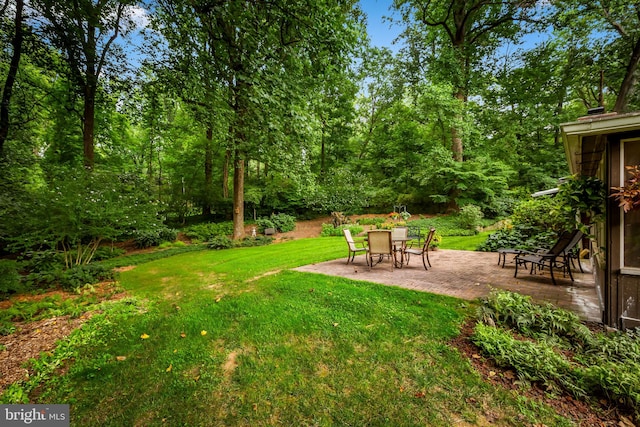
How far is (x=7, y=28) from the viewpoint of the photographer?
214 inches

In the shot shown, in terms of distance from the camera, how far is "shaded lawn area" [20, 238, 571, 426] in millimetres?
2086

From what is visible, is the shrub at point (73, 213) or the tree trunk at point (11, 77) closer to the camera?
the tree trunk at point (11, 77)

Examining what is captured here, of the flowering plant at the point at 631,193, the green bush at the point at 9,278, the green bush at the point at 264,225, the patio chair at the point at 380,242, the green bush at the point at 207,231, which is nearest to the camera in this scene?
the flowering plant at the point at 631,193

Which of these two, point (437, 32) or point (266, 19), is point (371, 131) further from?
point (266, 19)

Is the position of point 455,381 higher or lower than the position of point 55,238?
lower

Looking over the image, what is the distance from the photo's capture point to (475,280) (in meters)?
5.07

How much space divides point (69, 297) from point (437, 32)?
71.0 ft

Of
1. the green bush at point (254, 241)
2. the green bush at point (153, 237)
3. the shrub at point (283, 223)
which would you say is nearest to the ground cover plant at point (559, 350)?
the green bush at point (254, 241)

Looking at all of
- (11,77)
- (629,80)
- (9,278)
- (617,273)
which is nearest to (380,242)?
(617,273)

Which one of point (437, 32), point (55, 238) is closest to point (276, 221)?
point (55, 238)

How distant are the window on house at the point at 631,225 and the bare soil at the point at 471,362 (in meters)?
1.85

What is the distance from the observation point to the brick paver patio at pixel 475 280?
4078 mm

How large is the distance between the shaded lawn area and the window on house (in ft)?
6.24

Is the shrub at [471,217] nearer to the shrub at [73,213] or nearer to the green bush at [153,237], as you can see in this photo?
the shrub at [73,213]
